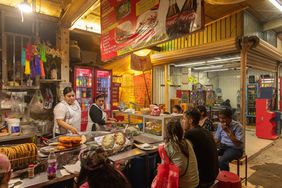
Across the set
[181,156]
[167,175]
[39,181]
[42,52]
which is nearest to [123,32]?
[42,52]

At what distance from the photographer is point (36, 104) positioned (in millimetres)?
4117

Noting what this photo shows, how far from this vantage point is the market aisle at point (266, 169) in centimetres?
370

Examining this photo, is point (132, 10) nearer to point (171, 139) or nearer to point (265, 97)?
point (171, 139)

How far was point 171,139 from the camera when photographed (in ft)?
6.81

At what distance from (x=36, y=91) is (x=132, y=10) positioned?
2.73 metres

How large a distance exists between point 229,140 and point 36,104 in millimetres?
3943

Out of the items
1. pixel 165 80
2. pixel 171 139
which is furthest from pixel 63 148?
pixel 165 80

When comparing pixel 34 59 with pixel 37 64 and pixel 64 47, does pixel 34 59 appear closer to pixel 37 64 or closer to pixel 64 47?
pixel 37 64

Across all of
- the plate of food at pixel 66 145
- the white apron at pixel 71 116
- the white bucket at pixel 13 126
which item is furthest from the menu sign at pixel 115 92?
the plate of food at pixel 66 145

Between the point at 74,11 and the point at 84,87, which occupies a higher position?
the point at 74,11

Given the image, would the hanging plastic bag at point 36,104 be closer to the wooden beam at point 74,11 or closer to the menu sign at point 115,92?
the wooden beam at point 74,11

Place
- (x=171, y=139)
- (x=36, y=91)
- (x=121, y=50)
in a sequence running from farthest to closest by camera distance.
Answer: (x=36, y=91) < (x=121, y=50) < (x=171, y=139)

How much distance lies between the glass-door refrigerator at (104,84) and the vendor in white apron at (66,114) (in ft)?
7.99

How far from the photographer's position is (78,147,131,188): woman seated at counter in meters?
1.24
